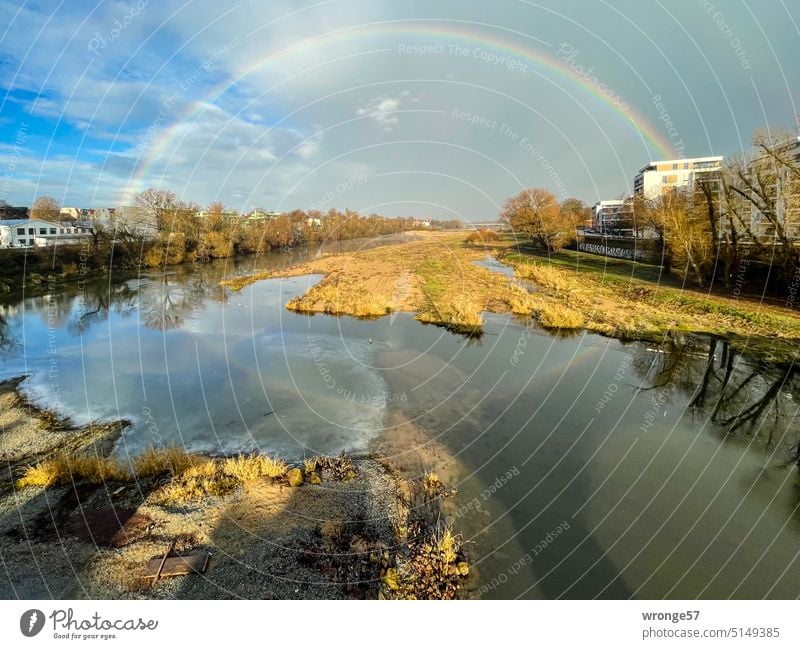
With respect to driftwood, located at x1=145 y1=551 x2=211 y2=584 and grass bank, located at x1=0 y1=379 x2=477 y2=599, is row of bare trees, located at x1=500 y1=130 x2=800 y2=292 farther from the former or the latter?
driftwood, located at x1=145 y1=551 x2=211 y2=584

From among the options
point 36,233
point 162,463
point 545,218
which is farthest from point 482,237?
point 162,463

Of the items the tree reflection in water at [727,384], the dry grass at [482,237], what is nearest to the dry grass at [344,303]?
the tree reflection in water at [727,384]

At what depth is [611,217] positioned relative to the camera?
90250 millimetres

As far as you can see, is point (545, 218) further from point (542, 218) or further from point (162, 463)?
point (162, 463)

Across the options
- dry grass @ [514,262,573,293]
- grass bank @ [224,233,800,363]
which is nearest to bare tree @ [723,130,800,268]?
grass bank @ [224,233,800,363]

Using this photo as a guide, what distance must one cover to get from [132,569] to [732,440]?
1322 centimetres

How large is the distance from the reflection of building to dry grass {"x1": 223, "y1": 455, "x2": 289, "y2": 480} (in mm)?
62058

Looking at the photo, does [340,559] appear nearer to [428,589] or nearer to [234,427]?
[428,589]

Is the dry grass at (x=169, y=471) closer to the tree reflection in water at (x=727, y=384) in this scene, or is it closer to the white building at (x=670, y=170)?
the tree reflection in water at (x=727, y=384)

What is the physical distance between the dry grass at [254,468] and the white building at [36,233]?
5552cm

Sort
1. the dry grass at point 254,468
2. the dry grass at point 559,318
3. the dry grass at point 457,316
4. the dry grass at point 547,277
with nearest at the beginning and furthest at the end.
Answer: the dry grass at point 254,468
the dry grass at point 559,318
the dry grass at point 457,316
the dry grass at point 547,277

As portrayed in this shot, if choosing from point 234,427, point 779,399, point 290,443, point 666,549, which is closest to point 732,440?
point 779,399

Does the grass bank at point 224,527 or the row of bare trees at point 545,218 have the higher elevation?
the row of bare trees at point 545,218

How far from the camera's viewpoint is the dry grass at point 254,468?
870 centimetres
